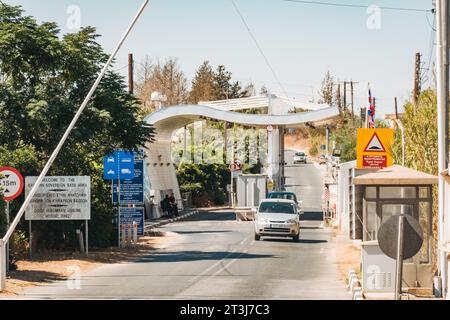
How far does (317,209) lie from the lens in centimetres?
7244

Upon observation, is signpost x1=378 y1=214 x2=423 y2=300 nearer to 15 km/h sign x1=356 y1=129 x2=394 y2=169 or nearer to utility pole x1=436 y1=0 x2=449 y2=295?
utility pole x1=436 y1=0 x2=449 y2=295

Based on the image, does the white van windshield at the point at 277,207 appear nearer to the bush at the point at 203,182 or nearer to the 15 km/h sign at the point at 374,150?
the 15 km/h sign at the point at 374,150

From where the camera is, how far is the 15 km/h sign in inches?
1131

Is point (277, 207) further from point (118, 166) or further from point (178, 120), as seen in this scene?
point (178, 120)

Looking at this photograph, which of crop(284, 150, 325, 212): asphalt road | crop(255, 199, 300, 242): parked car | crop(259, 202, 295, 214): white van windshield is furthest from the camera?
crop(284, 150, 325, 212): asphalt road

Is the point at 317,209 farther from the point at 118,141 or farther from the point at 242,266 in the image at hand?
the point at 242,266

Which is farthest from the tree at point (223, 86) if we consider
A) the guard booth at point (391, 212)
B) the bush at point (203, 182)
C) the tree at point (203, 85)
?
the guard booth at point (391, 212)

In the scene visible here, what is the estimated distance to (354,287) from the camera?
2295cm

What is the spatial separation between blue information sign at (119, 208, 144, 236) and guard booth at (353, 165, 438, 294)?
16.7 metres

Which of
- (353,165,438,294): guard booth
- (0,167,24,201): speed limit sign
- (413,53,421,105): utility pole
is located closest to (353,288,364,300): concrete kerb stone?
(353,165,438,294): guard booth

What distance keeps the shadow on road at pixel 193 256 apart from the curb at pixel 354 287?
25.6 feet

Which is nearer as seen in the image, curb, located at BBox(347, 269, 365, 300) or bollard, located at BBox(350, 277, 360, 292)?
curb, located at BBox(347, 269, 365, 300)

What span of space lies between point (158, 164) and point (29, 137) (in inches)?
1313

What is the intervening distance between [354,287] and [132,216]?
58.6 feet
